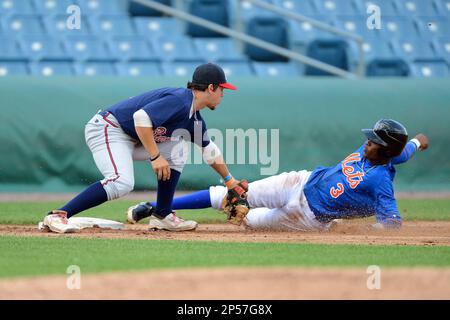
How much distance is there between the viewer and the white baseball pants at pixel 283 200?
7.02 metres

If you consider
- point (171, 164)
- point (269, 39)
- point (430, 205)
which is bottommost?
point (430, 205)

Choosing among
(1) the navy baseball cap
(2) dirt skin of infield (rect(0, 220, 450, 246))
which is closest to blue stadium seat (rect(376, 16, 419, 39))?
(2) dirt skin of infield (rect(0, 220, 450, 246))

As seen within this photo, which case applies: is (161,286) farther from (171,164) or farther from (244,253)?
(171,164)

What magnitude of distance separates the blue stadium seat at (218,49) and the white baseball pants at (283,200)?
20.9 ft

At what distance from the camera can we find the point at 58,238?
249 inches

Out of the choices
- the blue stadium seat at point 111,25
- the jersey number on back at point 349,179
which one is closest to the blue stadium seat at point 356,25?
the blue stadium seat at point 111,25

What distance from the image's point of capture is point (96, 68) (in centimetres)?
1280

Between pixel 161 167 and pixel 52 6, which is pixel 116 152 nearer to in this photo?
pixel 161 167

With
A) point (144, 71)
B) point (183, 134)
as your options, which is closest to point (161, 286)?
point (183, 134)

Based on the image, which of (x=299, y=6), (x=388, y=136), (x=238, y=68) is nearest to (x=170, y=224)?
(x=388, y=136)

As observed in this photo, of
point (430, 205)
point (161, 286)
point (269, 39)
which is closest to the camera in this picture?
point (161, 286)

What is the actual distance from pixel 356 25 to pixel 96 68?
461cm

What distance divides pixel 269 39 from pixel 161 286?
994cm

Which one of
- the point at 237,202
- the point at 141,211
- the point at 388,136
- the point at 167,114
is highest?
the point at 167,114
